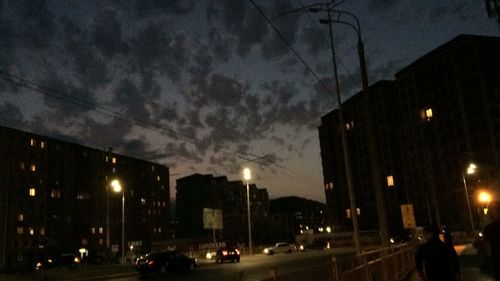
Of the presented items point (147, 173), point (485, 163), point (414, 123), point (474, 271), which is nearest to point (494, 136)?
point (485, 163)

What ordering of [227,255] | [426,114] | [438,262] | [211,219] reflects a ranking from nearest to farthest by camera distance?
[438,262] < [227,255] < [211,219] < [426,114]

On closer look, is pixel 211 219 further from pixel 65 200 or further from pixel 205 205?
pixel 205 205

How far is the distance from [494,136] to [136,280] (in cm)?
7146

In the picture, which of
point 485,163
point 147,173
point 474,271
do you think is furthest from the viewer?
point 147,173

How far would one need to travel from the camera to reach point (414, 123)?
95000mm

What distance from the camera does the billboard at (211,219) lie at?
218 feet


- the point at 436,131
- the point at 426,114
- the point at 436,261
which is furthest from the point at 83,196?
the point at 436,261

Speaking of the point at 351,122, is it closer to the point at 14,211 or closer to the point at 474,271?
the point at 14,211

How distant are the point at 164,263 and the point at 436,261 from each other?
80.3 ft

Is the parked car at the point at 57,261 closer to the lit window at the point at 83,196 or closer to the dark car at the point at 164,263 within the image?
the dark car at the point at 164,263

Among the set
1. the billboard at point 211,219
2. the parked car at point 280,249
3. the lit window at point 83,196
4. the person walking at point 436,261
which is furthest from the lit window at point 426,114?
the person walking at point 436,261

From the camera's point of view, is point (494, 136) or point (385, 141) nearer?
point (494, 136)

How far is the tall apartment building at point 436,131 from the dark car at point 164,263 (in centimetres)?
4802

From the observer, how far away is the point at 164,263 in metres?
29.9
